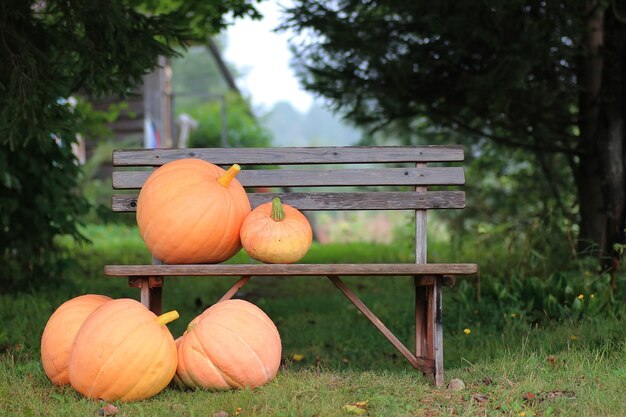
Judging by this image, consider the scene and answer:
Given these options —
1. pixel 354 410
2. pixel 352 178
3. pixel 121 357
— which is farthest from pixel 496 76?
pixel 121 357

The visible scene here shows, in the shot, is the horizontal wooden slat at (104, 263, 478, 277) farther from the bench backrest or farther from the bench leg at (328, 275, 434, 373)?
the bench backrest

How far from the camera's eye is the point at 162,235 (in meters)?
4.00

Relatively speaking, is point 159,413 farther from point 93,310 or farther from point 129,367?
point 93,310

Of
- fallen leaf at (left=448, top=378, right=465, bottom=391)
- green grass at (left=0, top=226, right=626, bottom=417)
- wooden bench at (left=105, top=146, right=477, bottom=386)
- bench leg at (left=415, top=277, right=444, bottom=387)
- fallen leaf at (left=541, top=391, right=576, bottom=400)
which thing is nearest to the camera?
green grass at (left=0, top=226, right=626, bottom=417)

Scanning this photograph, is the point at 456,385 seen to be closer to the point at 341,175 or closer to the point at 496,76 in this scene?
the point at 341,175

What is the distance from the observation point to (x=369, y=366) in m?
4.84

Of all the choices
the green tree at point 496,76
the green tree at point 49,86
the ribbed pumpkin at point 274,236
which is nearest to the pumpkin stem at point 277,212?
the ribbed pumpkin at point 274,236

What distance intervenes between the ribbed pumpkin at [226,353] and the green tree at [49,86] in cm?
203

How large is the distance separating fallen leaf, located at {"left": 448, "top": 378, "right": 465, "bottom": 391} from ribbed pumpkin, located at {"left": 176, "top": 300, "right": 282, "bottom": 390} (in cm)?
89

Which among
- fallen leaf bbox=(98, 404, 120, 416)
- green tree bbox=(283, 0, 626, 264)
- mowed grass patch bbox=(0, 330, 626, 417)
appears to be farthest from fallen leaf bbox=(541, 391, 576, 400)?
green tree bbox=(283, 0, 626, 264)

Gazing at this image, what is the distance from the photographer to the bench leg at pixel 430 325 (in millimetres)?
3945

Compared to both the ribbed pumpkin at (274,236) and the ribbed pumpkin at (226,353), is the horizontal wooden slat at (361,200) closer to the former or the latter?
the ribbed pumpkin at (274,236)

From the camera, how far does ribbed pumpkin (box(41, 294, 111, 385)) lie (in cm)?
380

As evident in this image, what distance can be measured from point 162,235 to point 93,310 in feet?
1.69
